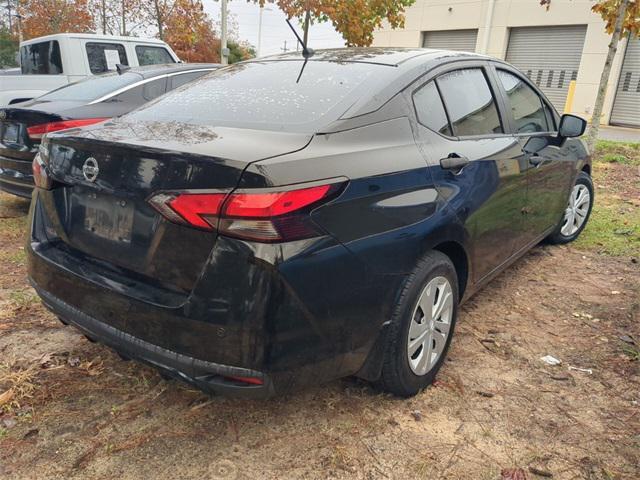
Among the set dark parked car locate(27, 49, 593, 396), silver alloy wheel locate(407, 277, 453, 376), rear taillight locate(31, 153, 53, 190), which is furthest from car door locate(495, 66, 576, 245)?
rear taillight locate(31, 153, 53, 190)

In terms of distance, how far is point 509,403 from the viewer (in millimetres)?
2598

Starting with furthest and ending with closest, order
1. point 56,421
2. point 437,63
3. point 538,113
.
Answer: point 538,113 → point 437,63 → point 56,421

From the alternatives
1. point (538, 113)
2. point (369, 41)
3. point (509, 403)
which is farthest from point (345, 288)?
point (369, 41)

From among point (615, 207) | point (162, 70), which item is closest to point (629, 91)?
point (615, 207)

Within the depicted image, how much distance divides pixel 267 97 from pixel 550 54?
2283 cm

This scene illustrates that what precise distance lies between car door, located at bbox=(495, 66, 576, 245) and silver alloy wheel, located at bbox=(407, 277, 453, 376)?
128 centimetres

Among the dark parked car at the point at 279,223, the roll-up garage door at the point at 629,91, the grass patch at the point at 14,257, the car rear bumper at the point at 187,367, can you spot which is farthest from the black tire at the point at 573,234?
the roll-up garage door at the point at 629,91

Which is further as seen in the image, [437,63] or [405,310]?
[437,63]

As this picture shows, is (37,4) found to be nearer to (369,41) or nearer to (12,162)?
(369,41)

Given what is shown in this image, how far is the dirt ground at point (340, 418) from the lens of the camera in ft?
7.03

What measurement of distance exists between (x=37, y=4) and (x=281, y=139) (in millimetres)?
22695

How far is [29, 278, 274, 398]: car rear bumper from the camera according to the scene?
1903 millimetres

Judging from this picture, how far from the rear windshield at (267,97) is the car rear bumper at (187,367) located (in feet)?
3.17

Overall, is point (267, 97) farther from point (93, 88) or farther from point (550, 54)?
point (550, 54)
